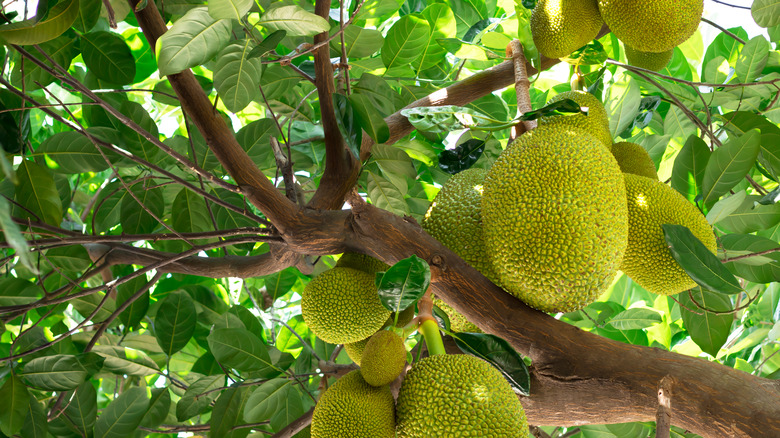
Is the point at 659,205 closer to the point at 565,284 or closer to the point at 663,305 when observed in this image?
the point at 565,284

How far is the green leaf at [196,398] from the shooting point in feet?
3.19

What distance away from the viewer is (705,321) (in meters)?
0.88

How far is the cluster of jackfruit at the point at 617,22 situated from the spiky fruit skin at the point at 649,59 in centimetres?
14

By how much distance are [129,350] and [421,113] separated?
768mm

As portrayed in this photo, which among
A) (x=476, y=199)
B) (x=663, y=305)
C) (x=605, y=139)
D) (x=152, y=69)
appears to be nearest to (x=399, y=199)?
(x=476, y=199)

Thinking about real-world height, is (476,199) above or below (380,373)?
above

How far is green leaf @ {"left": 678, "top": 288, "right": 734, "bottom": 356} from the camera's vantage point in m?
0.85

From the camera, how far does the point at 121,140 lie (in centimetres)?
101

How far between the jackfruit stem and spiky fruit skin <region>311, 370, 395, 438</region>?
0.07 meters

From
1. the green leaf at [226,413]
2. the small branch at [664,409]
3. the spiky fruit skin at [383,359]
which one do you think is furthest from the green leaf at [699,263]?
the green leaf at [226,413]

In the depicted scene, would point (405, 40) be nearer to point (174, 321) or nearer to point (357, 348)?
point (357, 348)

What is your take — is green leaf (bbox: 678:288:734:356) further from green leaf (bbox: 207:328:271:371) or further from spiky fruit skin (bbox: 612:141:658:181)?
green leaf (bbox: 207:328:271:371)

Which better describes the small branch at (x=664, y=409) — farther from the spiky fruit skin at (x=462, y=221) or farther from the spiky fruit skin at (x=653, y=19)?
the spiky fruit skin at (x=653, y=19)

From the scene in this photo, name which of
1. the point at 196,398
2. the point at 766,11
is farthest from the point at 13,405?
the point at 766,11
